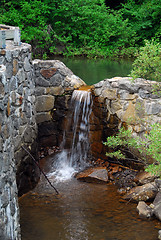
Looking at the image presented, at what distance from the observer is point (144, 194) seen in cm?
720

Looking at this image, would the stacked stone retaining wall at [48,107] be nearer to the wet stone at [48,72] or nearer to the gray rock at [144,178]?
the wet stone at [48,72]

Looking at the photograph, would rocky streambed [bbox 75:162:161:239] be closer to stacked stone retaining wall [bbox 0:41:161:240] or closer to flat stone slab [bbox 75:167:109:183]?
flat stone slab [bbox 75:167:109:183]

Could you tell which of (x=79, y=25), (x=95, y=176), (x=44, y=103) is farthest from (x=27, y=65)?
(x=79, y=25)

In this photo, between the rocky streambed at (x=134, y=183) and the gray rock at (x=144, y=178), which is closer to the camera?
the rocky streambed at (x=134, y=183)

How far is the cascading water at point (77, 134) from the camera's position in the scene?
9344 millimetres

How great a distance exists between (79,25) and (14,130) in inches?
543

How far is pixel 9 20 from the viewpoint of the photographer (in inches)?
734

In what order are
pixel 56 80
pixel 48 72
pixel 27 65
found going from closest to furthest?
pixel 27 65 < pixel 48 72 < pixel 56 80

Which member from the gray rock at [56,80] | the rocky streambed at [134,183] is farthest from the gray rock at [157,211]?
the gray rock at [56,80]

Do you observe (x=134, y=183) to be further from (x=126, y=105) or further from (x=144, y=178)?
(x=126, y=105)

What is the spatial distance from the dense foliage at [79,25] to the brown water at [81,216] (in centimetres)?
1143

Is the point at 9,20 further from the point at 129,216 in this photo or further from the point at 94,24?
the point at 129,216

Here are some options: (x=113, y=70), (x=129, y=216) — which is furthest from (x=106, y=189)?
(x=113, y=70)

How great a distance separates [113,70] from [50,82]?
4863mm
